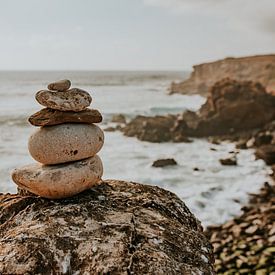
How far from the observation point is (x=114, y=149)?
72.3 ft

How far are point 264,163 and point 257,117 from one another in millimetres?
8998

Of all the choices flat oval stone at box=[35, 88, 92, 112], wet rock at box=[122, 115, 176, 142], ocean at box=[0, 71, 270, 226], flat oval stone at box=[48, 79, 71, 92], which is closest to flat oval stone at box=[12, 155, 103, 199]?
flat oval stone at box=[35, 88, 92, 112]

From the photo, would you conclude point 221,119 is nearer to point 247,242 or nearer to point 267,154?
point 267,154

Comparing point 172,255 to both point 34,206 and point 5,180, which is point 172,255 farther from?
point 5,180

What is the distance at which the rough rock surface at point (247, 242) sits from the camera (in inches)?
365

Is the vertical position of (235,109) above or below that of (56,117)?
below

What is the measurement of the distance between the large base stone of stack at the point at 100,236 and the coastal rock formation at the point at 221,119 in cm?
1925

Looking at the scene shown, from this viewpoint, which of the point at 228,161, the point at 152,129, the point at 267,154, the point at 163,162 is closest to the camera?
the point at 163,162

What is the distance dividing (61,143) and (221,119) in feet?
74.3

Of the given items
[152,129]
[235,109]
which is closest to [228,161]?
[152,129]

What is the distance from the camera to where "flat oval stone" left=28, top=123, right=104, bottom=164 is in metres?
5.11

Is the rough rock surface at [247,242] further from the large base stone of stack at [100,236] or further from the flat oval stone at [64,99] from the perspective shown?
the flat oval stone at [64,99]

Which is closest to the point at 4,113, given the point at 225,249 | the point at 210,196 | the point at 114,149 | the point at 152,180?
the point at 114,149

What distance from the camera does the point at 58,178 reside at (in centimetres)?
505
